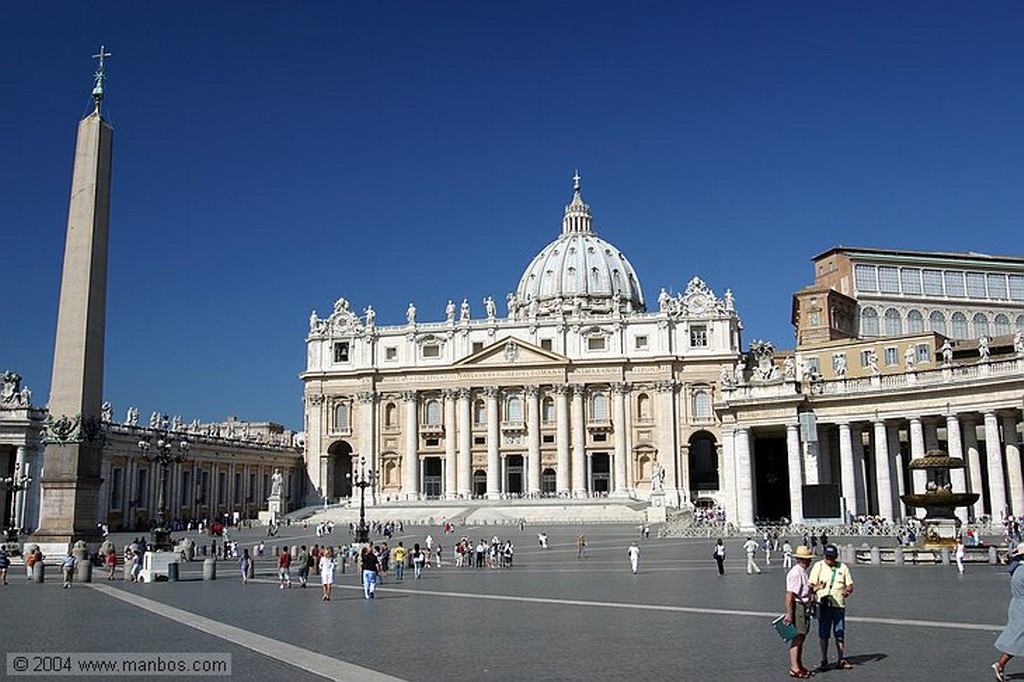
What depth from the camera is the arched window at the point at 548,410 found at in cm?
8462

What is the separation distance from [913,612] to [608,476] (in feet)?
229

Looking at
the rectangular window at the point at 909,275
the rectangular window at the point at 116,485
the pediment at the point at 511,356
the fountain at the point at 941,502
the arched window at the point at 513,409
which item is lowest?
the fountain at the point at 941,502

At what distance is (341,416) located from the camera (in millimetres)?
88625

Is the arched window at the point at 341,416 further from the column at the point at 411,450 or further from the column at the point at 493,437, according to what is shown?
the column at the point at 493,437

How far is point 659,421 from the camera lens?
82.0 meters

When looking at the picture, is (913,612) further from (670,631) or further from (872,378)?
(872,378)

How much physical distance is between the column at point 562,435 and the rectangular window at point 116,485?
3420 centimetres

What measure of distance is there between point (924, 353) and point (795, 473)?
1625 centimetres

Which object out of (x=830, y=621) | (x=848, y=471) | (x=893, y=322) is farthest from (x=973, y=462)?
(x=830, y=621)

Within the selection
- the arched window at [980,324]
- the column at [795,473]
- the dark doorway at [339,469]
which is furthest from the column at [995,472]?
the dark doorway at [339,469]

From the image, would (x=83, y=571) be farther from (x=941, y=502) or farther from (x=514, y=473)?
(x=514, y=473)

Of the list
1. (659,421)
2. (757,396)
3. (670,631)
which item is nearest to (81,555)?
(670,631)

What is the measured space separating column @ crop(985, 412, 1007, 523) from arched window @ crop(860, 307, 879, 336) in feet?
93.9

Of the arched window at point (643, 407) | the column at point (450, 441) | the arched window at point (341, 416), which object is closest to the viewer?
the arched window at point (643, 407)
